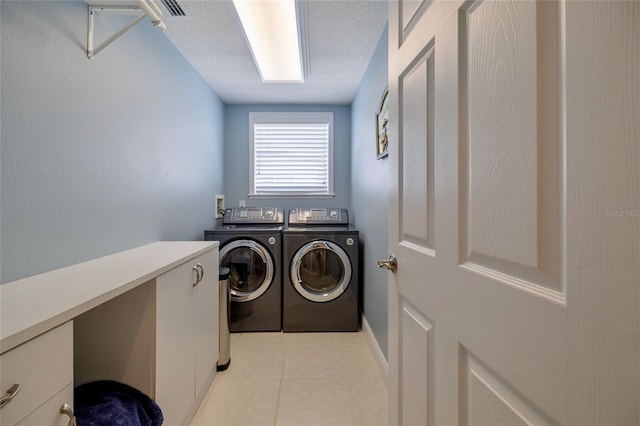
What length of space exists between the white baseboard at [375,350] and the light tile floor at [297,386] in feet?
0.15

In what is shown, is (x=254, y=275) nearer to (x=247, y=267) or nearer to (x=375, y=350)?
(x=247, y=267)

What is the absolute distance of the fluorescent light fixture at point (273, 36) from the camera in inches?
59.2

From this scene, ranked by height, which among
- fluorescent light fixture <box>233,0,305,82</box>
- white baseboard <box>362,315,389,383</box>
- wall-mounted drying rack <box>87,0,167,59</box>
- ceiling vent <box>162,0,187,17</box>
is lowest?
white baseboard <box>362,315,389,383</box>

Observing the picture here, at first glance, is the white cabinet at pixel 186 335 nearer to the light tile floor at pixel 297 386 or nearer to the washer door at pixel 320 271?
the light tile floor at pixel 297 386

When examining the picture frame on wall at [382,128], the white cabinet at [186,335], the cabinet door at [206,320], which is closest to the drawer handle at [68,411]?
the white cabinet at [186,335]

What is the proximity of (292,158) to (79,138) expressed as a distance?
2281mm

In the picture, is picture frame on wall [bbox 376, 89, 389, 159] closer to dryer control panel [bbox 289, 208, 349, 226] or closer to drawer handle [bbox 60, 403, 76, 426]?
dryer control panel [bbox 289, 208, 349, 226]

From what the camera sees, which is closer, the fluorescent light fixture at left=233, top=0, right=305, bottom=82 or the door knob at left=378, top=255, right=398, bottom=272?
the door knob at left=378, top=255, right=398, bottom=272

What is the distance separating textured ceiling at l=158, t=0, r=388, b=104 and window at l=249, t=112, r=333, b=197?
0.37m

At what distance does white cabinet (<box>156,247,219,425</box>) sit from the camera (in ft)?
3.64

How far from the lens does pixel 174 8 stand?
1.59 metres

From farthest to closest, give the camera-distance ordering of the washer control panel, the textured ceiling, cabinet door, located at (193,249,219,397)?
the washer control panel, the textured ceiling, cabinet door, located at (193,249,219,397)

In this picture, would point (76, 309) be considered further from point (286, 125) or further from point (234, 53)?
point (286, 125)

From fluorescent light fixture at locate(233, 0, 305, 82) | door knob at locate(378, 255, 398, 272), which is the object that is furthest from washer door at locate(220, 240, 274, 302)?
door knob at locate(378, 255, 398, 272)
